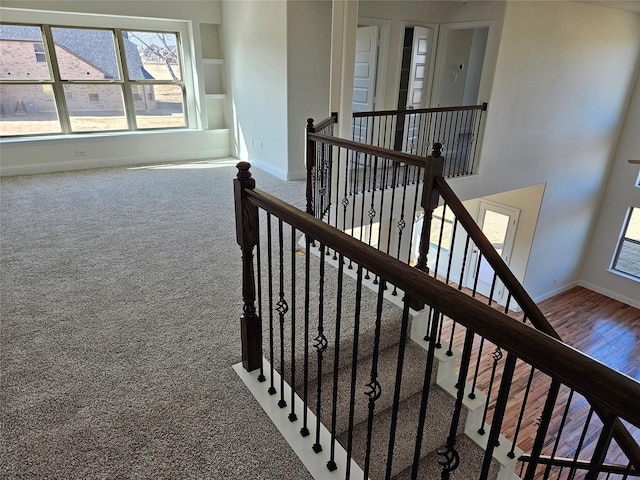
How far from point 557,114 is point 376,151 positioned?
5636mm

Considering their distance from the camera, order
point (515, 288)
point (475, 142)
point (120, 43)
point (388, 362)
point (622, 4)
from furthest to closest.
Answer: point (622, 4) → point (475, 142) → point (120, 43) → point (388, 362) → point (515, 288)

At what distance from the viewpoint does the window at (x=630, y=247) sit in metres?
8.12

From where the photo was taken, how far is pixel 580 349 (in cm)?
707

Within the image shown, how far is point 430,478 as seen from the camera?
2.22 meters

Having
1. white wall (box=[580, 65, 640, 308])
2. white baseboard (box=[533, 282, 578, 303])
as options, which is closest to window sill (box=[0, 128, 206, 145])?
white baseboard (box=[533, 282, 578, 303])

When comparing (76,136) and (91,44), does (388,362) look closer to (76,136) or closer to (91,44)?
(76,136)

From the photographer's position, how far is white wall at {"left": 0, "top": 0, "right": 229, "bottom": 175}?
548cm

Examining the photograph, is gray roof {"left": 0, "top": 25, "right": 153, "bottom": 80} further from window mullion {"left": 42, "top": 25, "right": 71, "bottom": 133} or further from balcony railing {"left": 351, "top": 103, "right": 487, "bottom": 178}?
Answer: balcony railing {"left": 351, "top": 103, "right": 487, "bottom": 178}

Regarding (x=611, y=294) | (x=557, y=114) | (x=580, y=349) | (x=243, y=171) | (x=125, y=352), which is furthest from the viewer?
(x=611, y=294)

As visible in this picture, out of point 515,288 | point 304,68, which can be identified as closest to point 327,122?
point 304,68

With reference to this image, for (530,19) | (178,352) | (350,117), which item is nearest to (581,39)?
(530,19)

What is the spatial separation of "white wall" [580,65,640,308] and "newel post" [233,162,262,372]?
28.6 feet

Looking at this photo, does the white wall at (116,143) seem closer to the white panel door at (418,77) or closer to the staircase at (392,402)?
the white panel door at (418,77)

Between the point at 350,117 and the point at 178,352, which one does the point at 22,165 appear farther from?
the point at 178,352
